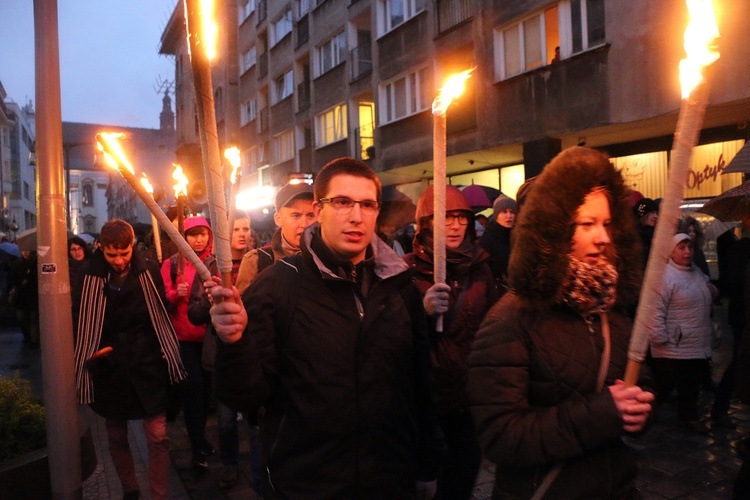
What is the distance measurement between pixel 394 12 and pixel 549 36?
24.1 ft

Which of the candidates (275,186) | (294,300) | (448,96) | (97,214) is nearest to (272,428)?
(294,300)

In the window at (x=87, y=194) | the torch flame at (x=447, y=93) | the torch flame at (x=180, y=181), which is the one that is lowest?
the torch flame at (x=180, y=181)

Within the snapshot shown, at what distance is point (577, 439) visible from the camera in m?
1.88

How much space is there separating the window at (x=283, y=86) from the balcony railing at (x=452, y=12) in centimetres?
1186

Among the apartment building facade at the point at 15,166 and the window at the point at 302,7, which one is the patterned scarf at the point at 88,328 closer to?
the window at the point at 302,7

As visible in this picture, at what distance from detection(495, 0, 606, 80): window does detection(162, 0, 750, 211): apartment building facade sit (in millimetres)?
28

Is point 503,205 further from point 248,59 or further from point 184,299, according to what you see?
point 248,59

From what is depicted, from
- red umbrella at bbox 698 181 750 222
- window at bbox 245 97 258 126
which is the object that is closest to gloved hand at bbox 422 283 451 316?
red umbrella at bbox 698 181 750 222

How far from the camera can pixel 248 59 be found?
34.2 m

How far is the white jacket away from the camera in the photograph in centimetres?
586

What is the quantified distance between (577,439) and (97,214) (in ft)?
345

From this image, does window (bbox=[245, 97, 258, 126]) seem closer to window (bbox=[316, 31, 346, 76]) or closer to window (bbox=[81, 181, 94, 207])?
window (bbox=[316, 31, 346, 76])

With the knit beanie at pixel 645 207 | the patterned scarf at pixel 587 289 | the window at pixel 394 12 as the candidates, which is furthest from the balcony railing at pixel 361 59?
the patterned scarf at pixel 587 289

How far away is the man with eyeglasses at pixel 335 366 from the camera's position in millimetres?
2336
